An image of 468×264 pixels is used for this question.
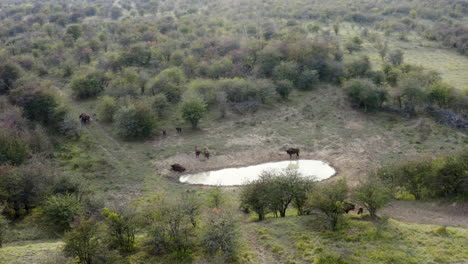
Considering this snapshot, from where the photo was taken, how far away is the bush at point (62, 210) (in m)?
28.4

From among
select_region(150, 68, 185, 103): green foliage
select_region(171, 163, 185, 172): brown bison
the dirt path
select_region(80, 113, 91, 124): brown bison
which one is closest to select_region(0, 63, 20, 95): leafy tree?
select_region(80, 113, 91, 124): brown bison

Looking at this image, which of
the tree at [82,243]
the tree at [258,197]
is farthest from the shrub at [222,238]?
the tree at [82,243]

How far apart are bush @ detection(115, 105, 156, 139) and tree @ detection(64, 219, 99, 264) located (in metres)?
23.0

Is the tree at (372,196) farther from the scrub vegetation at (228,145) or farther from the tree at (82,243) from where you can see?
the tree at (82,243)

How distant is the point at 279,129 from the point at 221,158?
10373 millimetres

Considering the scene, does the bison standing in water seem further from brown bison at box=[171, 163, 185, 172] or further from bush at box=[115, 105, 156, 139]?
bush at box=[115, 105, 156, 139]

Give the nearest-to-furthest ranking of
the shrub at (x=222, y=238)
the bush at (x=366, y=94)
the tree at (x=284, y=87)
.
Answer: the shrub at (x=222, y=238)
the bush at (x=366, y=94)
the tree at (x=284, y=87)

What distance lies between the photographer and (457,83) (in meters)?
61.9

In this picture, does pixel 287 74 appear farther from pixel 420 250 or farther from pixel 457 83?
pixel 420 250

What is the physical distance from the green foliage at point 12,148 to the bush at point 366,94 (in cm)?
4309

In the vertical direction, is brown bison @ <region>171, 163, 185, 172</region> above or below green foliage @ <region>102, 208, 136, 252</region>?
below

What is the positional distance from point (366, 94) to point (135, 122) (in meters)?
32.0

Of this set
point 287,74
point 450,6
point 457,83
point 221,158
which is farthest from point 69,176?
point 450,6

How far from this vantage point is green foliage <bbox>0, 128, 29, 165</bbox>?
36438mm
